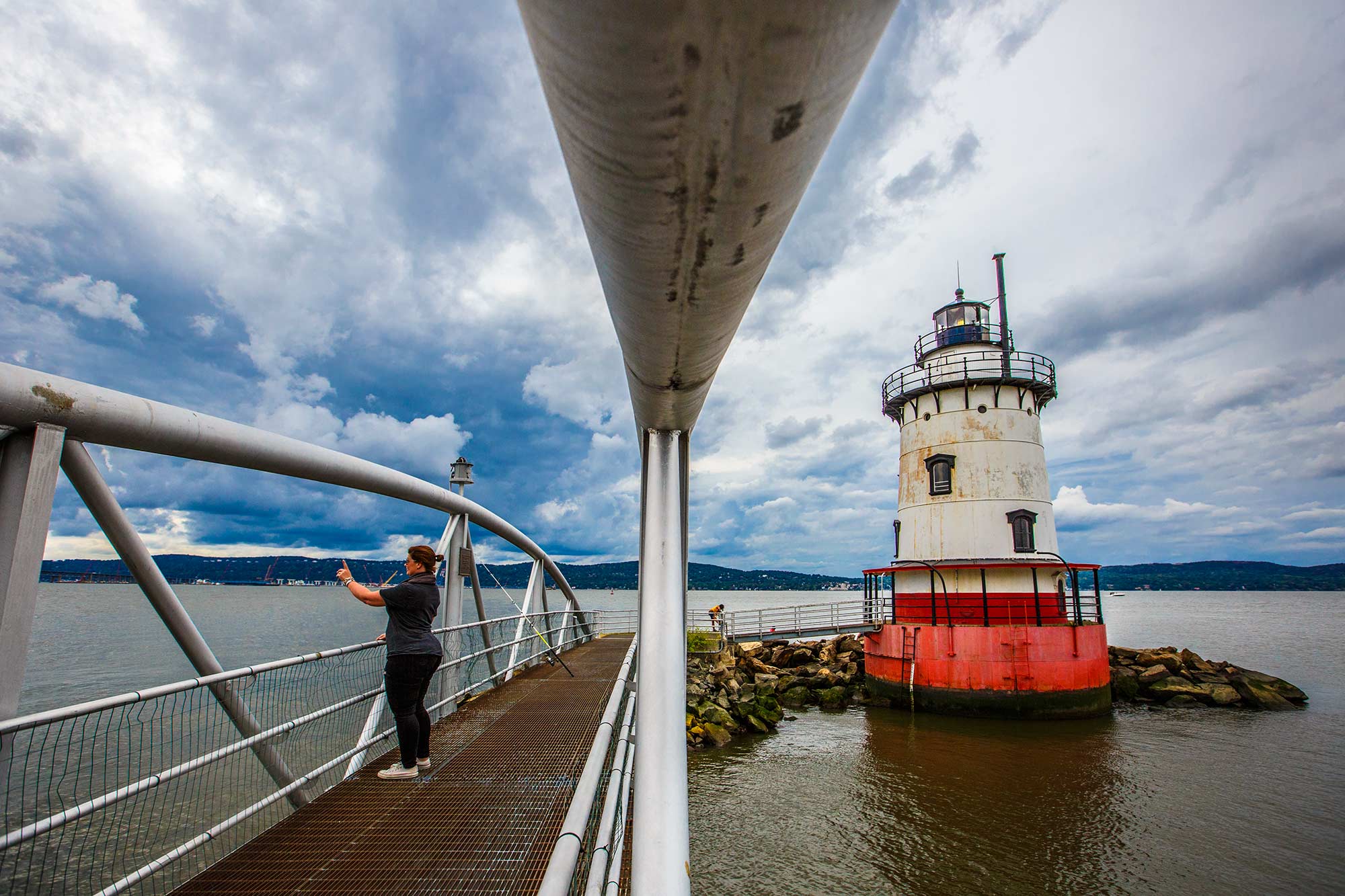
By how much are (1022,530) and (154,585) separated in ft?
64.3

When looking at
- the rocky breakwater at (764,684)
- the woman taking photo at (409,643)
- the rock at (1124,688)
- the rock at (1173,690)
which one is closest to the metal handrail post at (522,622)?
the rocky breakwater at (764,684)

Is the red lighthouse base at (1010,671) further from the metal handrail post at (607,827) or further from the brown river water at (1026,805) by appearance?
the metal handrail post at (607,827)

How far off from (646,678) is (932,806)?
39.0ft

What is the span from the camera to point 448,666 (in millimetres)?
7586

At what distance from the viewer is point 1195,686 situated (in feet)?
72.0

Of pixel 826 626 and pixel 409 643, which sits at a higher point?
pixel 409 643

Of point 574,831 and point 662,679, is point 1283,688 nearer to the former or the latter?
point 662,679

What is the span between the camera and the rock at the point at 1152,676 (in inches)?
884

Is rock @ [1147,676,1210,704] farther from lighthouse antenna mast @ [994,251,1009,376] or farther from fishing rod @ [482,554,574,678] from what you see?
fishing rod @ [482,554,574,678]

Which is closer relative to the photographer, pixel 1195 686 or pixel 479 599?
pixel 479 599

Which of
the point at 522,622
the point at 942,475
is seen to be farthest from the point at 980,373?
the point at 522,622

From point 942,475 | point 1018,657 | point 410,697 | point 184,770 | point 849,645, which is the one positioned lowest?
point 849,645

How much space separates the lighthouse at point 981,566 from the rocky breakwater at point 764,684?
2159mm

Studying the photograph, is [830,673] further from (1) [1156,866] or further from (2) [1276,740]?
(1) [1156,866]
